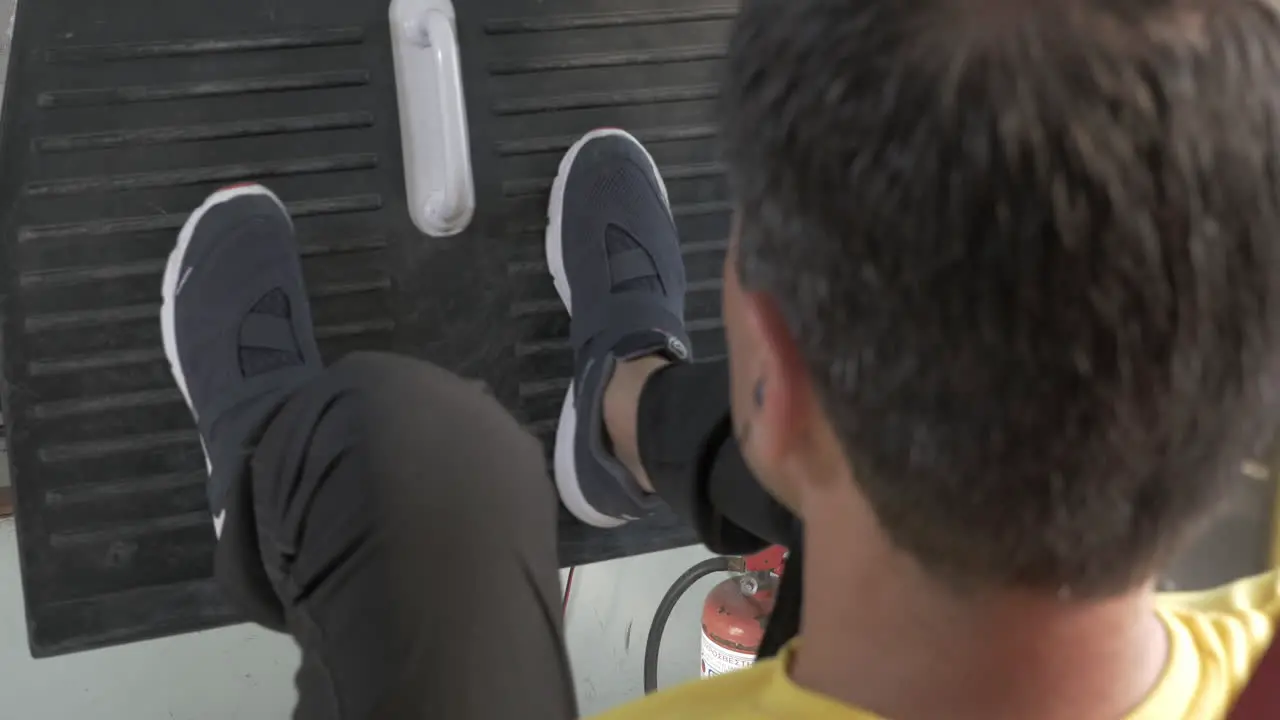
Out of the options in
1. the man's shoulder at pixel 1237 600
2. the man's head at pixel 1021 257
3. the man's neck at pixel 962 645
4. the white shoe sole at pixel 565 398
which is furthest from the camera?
the white shoe sole at pixel 565 398

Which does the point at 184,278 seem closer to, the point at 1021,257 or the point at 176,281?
the point at 176,281

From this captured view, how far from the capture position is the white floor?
1.11 metres

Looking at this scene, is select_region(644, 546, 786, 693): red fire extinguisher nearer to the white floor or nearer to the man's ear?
the white floor

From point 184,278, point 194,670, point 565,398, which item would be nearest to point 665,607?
point 565,398

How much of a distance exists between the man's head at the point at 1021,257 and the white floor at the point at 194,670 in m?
0.89

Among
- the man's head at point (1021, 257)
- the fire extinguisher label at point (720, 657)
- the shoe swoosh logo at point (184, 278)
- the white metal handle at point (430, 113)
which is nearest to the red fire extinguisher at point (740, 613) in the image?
the fire extinguisher label at point (720, 657)

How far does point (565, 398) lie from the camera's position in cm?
107

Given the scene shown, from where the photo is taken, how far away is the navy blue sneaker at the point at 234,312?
94cm

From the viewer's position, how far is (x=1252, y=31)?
36 cm

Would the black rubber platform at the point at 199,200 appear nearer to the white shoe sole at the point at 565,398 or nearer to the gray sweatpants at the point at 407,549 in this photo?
the white shoe sole at the point at 565,398

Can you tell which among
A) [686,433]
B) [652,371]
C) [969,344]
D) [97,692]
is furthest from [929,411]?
[97,692]

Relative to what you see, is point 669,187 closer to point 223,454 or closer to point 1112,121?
point 223,454

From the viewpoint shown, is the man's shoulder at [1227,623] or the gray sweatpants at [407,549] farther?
the gray sweatpants at [407,549]

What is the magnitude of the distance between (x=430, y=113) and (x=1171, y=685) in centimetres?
76
